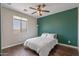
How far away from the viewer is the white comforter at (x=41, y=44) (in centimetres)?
110

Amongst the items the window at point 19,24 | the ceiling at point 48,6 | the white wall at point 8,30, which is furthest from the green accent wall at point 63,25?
the white wall at point 8,30

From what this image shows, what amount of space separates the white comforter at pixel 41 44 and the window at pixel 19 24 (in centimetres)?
23

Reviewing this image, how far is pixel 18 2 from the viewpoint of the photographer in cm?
108

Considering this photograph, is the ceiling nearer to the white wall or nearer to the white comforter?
the white wall

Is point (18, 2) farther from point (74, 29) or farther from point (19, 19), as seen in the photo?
point (74, 29)

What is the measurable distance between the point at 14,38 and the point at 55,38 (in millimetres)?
682

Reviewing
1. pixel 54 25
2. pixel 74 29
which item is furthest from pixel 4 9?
pixel 74 29

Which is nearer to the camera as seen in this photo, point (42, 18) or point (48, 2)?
point (48, 2)

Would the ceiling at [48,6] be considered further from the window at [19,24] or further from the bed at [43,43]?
the bed at [43,43]

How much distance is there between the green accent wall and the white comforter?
Result: 113mm

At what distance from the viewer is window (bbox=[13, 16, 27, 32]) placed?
106 cm

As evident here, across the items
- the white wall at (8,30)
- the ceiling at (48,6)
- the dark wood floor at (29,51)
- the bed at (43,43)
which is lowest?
the dark wood floor at (29,51)

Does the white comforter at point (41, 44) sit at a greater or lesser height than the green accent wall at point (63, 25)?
lesser

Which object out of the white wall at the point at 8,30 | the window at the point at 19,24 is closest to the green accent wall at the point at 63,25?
the window at the point at 19,24
